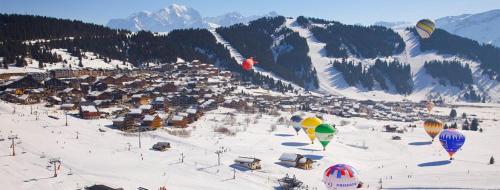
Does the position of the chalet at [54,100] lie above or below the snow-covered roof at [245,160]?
above

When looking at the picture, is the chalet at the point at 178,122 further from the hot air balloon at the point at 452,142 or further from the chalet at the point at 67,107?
the hot air balloon at the point at 452,142

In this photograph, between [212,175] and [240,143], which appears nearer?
[212,175]

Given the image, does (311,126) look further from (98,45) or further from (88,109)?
(98,45)

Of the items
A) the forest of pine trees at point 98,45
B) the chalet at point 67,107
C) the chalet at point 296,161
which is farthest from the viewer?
the forest of pine trees at point 98,45

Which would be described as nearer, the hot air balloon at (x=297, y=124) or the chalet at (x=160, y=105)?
the hot air balloon at (x=297, y=124)

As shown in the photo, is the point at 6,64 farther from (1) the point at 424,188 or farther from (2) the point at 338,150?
(1) the point at 424,188

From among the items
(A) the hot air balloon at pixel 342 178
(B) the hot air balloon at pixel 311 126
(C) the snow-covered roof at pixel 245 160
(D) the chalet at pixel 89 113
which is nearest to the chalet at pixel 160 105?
(D) the chalet at pixel 89 113

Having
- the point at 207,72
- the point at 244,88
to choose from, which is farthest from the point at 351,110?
the point at 207,72
